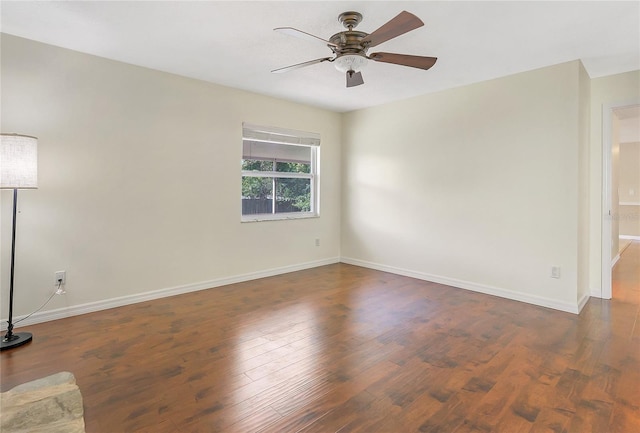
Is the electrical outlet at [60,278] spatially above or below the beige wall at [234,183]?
below

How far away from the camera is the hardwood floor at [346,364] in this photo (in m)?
1.69

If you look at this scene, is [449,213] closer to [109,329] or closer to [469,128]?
[469,128]

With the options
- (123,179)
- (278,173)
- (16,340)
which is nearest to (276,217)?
(278,173)

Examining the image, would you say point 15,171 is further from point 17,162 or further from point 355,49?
point 355,49

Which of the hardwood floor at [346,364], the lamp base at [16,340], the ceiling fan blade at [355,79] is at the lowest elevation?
the hardwood floor at [346,364]

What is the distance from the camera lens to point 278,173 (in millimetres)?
4738

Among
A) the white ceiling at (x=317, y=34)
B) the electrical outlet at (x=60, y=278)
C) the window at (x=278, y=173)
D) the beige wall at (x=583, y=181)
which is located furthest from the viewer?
the window at (x=278, y=173)

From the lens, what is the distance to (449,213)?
415 cm

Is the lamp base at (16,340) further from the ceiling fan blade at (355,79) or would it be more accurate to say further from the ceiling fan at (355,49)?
the ceiling fan blade at (355,79)

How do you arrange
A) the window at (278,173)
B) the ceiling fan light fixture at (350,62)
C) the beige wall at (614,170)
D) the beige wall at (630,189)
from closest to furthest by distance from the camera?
the ceiling fan light fixture at (350,62) → the beige wall at (614,170) → the window at (278,173) → the beige wall at (630,189)

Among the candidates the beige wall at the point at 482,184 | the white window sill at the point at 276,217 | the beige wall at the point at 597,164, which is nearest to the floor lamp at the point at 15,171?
the white window sill at the point at 276,217

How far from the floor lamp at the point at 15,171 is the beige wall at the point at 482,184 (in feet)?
12.9

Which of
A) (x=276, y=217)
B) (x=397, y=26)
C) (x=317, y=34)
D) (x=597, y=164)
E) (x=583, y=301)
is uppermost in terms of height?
(x=317, y=34)

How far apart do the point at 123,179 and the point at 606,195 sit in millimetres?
5149
